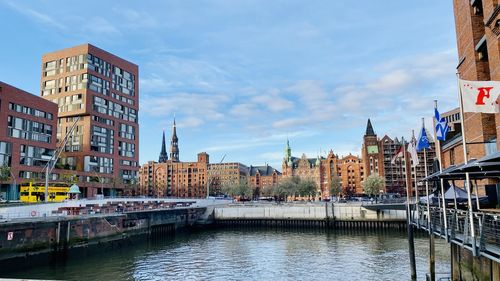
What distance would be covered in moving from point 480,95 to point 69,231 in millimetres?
40862

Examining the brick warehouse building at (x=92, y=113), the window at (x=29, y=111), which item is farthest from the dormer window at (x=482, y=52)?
the brick warehouse building at (x=92, y=113)

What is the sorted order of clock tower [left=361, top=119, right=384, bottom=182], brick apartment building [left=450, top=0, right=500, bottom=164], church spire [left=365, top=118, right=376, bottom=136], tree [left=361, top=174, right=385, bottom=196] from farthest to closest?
church spire [left=365, top=118, right=376, bottom=136]
clock tower [left=361, top=119, right=384, bottom=182]
tree [left=361, top=174, right=385, bottom=196]
brick apartment building [left=450, top=0, right=500, bottom=164]

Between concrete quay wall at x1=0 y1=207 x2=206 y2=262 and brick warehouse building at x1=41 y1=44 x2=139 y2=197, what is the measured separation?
38.6 metres

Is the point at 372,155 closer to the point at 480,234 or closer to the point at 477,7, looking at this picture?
the point at 477,7

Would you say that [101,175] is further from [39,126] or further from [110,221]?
[110,221]

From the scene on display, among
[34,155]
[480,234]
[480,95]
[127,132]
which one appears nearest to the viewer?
[480,234]

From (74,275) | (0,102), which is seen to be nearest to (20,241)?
(74,275)

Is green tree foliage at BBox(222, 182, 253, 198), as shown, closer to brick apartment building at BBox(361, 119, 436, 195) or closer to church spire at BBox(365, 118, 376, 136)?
brick apartment building at BBox(361, 119, 436, 195)

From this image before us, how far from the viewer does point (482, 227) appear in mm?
14289

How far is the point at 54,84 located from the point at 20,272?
8071cm

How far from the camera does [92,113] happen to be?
97.9m

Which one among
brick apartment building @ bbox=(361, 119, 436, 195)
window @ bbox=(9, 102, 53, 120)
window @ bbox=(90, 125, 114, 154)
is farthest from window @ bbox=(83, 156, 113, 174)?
brick apartment building @ bbox=(361, 119, 436, 195)

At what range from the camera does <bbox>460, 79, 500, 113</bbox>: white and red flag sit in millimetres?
17312

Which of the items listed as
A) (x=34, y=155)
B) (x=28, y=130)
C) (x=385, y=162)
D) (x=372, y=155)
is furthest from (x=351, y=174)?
(x=28, y=130)
